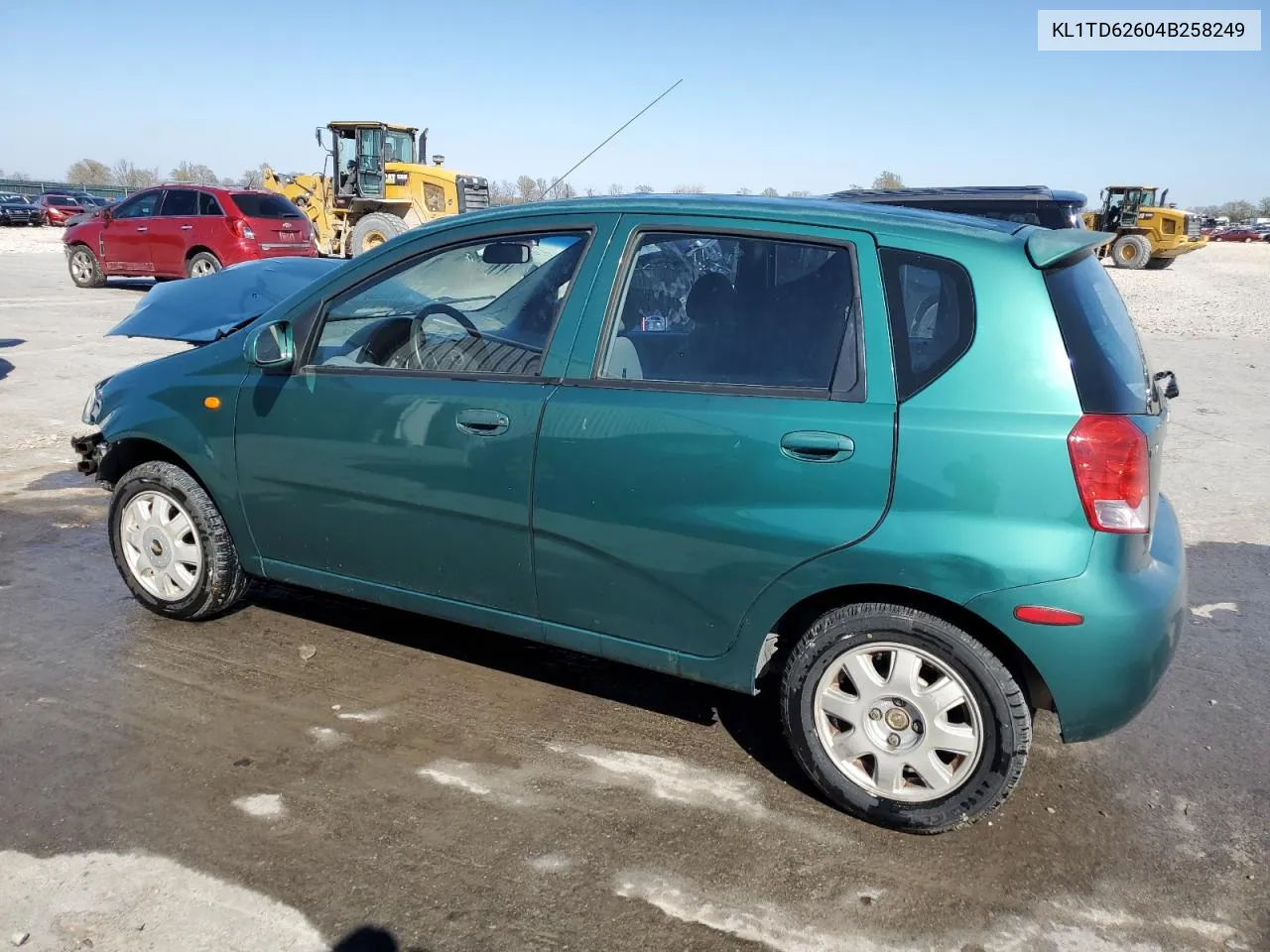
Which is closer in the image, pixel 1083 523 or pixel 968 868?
pixel 1083 523

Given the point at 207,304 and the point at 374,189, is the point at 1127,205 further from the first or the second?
the point at 207,304

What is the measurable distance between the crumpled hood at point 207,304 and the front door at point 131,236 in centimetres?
1399

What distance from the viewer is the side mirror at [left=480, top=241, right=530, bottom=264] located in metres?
3.67

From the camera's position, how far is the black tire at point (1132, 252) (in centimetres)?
A: 3181

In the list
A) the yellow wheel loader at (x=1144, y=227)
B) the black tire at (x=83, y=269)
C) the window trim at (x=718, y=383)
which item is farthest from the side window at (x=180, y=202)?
the yellow wheel loader at (x=1144, y=227)

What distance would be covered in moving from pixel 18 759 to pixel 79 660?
2.58 ft

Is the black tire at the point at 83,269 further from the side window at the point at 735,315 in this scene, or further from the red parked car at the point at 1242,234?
the red parked car at the point at 1242,234

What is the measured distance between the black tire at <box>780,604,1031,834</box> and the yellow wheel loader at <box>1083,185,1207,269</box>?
1276 inches

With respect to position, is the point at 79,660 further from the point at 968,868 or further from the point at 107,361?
the point at 107,361

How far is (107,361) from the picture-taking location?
10.6 meters

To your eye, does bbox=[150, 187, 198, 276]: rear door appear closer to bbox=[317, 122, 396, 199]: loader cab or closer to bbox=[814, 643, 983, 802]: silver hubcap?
bbox=[317, 122, 396, 199]: loader cab

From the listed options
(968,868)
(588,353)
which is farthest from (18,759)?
(968,868)

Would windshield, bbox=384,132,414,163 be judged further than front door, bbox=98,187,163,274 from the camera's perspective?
Yes

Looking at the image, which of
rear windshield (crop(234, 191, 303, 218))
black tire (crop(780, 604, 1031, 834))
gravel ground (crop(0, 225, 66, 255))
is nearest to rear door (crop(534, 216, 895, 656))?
black tire (crop(780, 604, 1031, 834))
